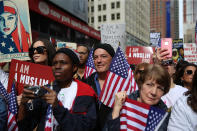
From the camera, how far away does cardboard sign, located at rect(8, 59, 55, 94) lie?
Result: 302 centimetres

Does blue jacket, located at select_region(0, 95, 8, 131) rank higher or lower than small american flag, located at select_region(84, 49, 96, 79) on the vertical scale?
lower

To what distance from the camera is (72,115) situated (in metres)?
2.02

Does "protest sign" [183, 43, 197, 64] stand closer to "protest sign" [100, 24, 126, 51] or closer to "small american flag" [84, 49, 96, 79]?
"protest sign" [100, 24, 126, 51]

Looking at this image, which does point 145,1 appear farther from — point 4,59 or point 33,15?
point 4,59

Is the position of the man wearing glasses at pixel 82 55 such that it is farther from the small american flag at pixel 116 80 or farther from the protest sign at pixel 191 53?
the protest sign at pixel 191 53

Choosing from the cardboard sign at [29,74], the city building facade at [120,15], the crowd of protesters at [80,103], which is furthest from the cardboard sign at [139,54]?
the city building facade at [120,15]

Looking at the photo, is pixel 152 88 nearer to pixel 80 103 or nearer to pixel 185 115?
pixel 185 115

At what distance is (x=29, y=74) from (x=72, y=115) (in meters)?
1.35

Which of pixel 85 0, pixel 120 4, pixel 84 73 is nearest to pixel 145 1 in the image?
pixel 120 4

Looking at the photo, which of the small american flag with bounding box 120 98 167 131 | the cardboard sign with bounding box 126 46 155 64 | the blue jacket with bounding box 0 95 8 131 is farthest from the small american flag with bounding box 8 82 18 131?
the cardboard sign with bounding box 126 46 155 64

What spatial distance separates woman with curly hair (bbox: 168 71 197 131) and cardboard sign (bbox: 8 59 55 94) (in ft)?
5.81

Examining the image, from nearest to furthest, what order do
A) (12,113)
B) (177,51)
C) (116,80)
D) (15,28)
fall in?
1. (12,113)
2. (116,80)
3. (15,28)
4. (177,51)

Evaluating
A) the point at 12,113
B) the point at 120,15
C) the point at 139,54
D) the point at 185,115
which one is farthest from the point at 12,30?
the point at 120,15

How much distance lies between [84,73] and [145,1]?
245 feet
